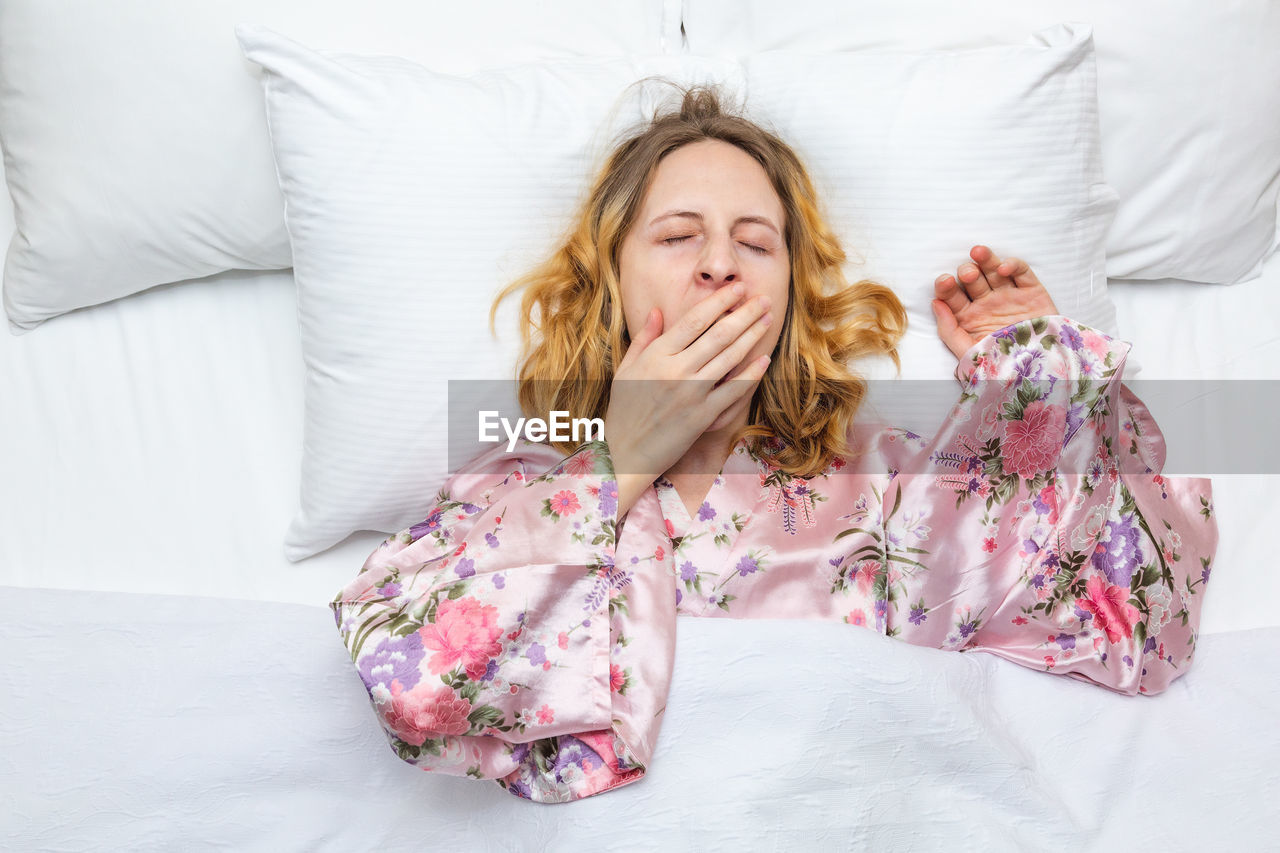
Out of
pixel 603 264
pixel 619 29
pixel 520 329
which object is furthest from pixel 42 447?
pixel 619 29

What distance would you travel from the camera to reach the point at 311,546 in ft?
4.21

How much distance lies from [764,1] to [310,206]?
68 cm

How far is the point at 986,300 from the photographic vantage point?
4.28 ft

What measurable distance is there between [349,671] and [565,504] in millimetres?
311

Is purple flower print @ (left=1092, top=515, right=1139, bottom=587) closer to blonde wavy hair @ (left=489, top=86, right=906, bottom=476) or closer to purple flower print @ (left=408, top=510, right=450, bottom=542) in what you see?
blonde wavy hair @ (left=489, top=86, right=906, bottom=476)

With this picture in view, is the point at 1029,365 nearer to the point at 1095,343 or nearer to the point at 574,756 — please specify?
A: the point at 1095,343

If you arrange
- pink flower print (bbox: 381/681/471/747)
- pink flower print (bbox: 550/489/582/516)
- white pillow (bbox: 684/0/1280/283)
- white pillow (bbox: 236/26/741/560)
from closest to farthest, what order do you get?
pink flower print (bbox: 381/681/471/747), pink flower print (bbox: 550/489/582/516), white pillow (bbox: 236/26/741/560), white pillow (bbox: 684/0/1280/283)

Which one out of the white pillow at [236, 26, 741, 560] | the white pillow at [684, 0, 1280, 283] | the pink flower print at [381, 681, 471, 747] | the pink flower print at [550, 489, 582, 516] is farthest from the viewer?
the white pillow at [684, 0, 1280, 283]

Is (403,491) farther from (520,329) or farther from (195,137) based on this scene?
(195,137)

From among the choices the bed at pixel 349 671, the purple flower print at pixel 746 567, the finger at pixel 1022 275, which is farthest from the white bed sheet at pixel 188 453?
the purple flower print at pixel 746 567

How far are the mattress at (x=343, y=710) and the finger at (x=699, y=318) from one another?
1.04 ft

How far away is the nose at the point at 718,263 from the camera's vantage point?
113 centimetres

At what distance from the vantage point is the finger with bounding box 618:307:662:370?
1176 mm

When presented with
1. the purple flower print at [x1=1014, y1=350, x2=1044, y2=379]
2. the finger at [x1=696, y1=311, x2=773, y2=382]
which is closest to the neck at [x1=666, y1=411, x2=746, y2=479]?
the finger at [x1=696, y1=311, x2=773, y2=382]
